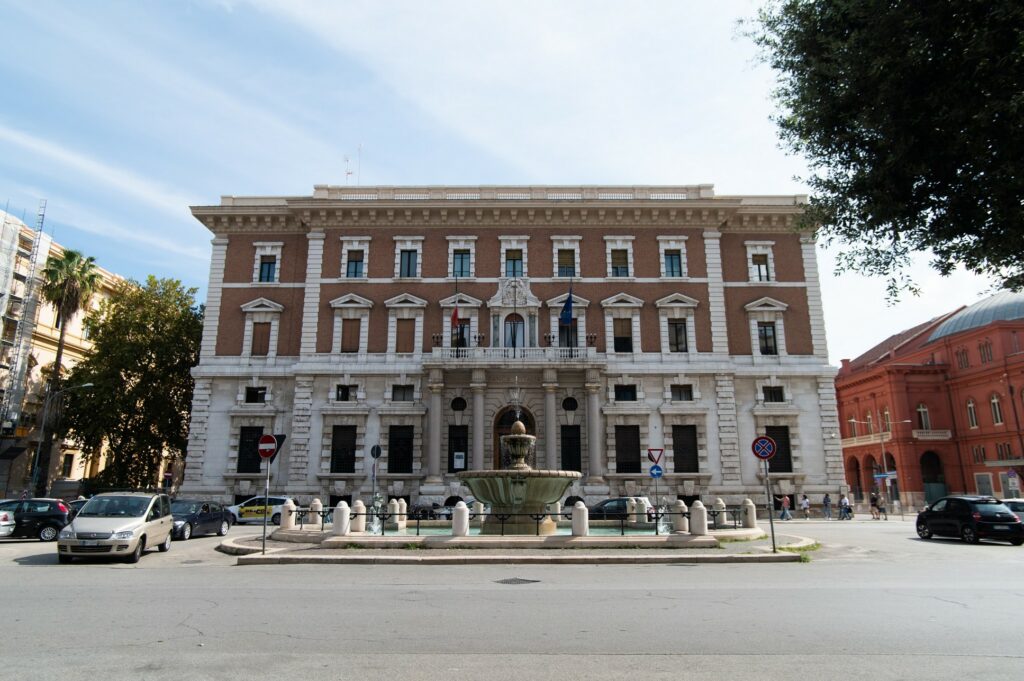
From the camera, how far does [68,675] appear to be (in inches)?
220

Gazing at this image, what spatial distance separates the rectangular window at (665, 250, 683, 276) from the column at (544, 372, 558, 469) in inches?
378

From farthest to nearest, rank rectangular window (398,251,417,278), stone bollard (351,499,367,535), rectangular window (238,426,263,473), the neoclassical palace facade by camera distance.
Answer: rectangular window (398,251,417,278) < rectangular window (238,426,263,473) < the neoclassical palace facade < stone bollard (351,499,367,535)

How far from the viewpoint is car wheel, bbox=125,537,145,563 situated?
1491cm

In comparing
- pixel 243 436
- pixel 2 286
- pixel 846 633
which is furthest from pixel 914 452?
pixel 2 286

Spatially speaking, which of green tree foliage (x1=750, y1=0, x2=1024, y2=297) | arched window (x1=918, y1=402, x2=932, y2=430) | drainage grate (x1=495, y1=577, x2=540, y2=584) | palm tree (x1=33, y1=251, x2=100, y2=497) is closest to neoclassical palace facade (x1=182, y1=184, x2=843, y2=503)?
palm tree (x1=33, y1=251, x2=100, y2=497)

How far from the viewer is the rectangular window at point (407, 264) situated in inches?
1435

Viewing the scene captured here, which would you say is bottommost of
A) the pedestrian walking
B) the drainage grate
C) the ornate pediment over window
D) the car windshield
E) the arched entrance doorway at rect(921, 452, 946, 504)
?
the drainage grate

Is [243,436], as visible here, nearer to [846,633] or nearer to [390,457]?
[390,457]

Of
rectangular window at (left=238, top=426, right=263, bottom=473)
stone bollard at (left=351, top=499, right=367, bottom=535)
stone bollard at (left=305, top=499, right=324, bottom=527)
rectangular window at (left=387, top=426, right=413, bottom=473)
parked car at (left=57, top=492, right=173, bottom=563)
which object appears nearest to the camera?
parked car at (left=57, top=492, right=173, bottom=563)

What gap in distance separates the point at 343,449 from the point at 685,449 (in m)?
18.0

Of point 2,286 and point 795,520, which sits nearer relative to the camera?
point 795,520

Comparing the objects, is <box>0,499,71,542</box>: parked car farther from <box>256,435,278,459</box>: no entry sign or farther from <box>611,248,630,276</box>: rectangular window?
<box>611,248,630,276</box>: rectangular window

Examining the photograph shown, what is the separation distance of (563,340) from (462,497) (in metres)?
9.88

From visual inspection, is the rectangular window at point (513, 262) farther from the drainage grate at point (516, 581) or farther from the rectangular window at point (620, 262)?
the drainage grate at point (516, 581)
